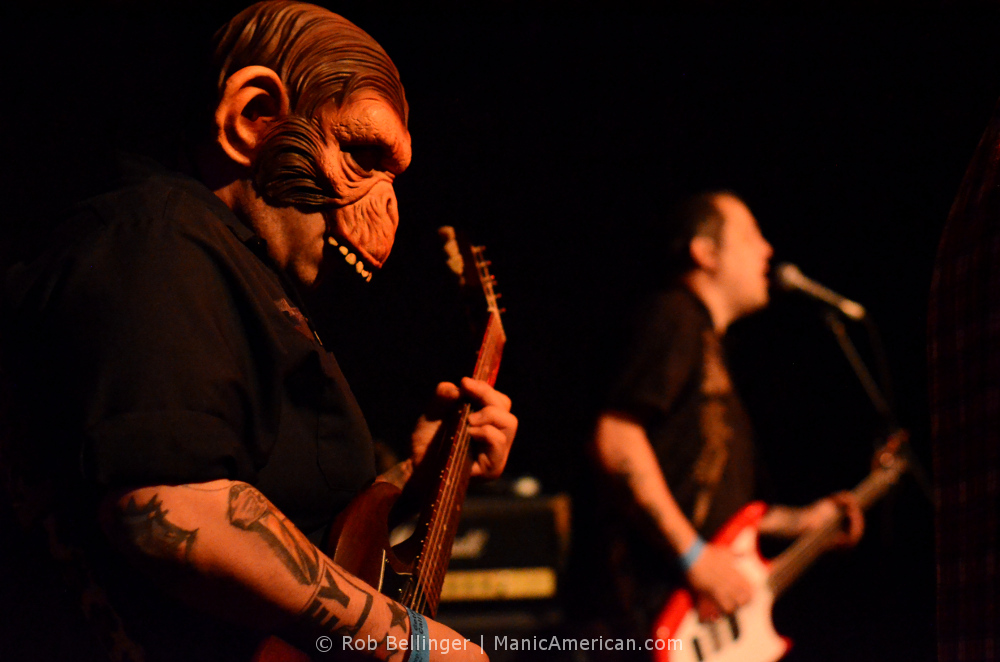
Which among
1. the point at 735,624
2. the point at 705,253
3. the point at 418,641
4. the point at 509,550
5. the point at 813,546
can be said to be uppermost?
the point at 705,253

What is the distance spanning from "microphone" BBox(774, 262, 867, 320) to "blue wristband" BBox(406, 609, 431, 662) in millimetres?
1558

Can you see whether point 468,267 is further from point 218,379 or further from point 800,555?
point 800,555

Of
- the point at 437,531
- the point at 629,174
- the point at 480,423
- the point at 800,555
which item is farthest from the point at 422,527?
the point at 800,555

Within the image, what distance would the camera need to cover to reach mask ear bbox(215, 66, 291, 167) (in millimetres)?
958

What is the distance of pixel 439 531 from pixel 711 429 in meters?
1.06

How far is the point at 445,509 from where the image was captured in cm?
108

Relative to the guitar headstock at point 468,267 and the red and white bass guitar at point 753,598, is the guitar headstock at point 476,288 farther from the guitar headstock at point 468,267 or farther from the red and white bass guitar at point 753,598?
the red and white bass guitar at point 753,598

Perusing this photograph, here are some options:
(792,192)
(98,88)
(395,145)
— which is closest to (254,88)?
(395,145)

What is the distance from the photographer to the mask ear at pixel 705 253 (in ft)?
6.64

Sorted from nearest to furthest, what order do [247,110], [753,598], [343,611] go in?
1. [343,611]
2. [247,110]
3. [753,598]

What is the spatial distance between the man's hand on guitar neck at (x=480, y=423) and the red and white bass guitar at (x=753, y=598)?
878 mm

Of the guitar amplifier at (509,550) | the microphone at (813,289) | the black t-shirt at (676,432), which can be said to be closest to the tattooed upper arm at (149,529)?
the black t-shirt at (676,432)

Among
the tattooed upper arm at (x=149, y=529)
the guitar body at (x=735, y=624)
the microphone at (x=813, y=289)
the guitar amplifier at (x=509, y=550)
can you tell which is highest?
the microphone at (x=813, y=289)

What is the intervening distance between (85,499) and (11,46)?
1192 millimetres
